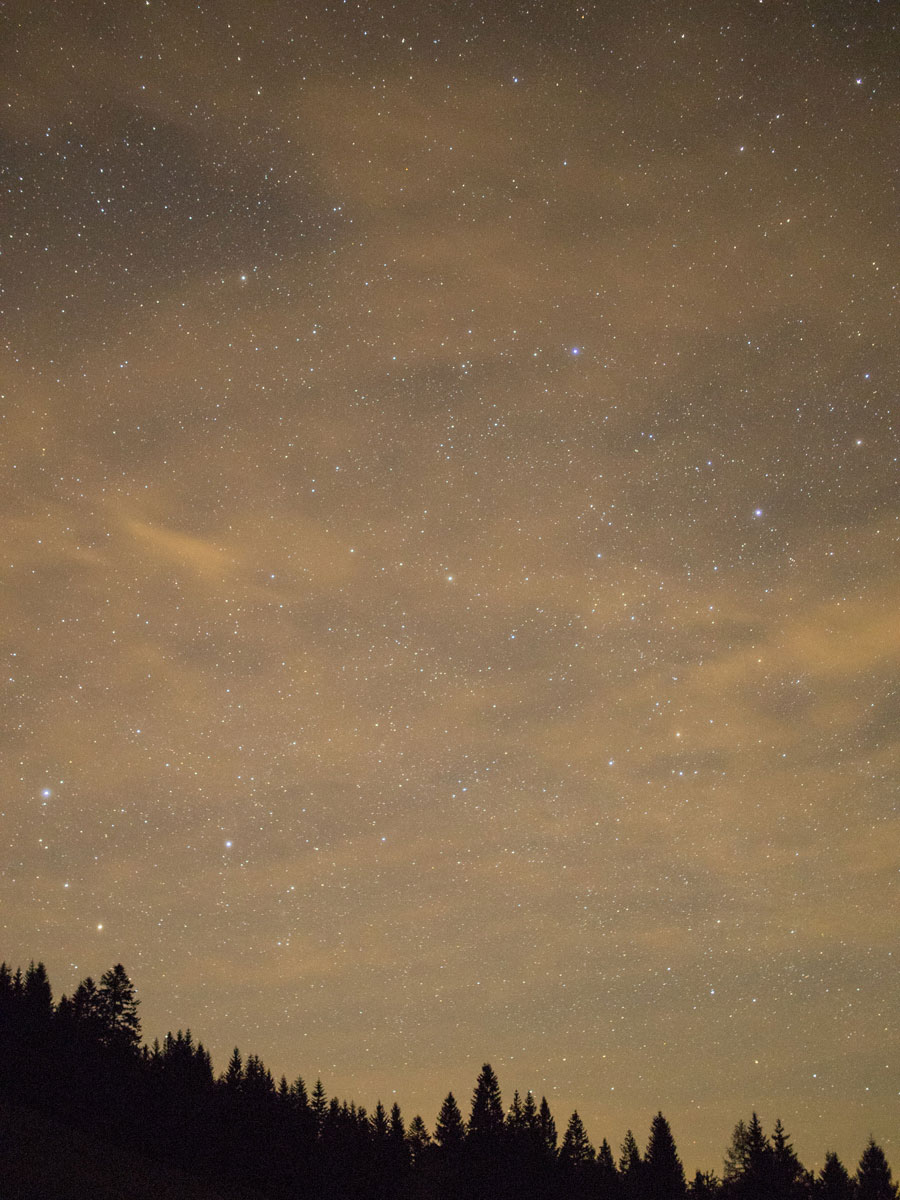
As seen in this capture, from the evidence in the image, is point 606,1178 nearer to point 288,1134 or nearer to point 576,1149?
point 576,1149

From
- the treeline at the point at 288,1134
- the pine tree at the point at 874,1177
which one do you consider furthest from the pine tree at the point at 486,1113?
the pine tree at the point at 874,1177

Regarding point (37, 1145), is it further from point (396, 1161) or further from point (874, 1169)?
point (874, 1169)

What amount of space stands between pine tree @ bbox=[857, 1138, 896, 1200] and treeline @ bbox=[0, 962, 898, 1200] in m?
0.08

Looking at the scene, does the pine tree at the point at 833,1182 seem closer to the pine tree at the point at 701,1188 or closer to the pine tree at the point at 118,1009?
the pine tree at the point at 701,1188

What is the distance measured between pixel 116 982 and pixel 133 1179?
15833 millimetres

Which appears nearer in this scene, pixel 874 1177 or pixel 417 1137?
pixel 874 1177

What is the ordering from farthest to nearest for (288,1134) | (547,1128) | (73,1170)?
(547,1128) → (288,1134) → (73,1170)

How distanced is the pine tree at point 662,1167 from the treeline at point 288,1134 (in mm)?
70

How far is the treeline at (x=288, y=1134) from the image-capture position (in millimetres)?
50594

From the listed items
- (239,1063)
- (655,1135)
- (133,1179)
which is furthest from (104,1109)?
(655,1135)

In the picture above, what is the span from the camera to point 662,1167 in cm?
5953

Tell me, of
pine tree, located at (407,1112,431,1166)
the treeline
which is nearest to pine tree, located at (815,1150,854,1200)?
the treeline

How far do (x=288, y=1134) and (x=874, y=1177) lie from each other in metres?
35.3

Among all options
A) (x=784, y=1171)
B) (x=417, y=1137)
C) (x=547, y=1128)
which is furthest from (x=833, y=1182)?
(x=417, y=1137)
